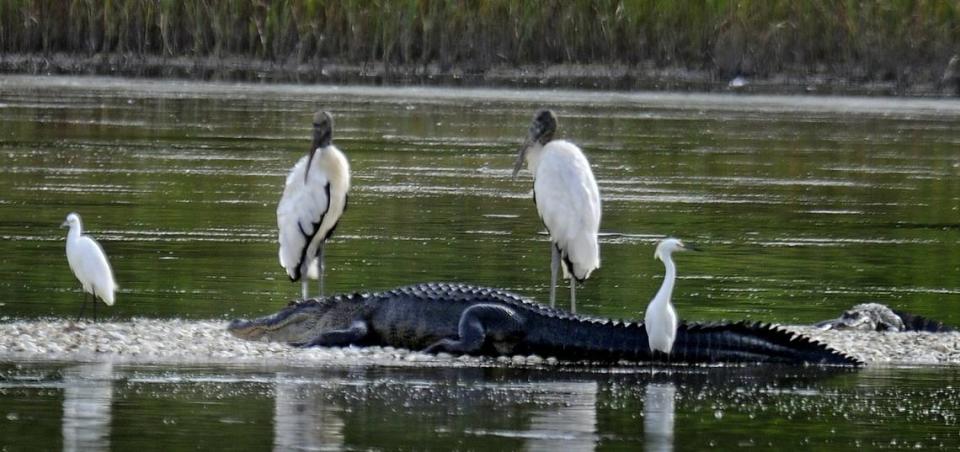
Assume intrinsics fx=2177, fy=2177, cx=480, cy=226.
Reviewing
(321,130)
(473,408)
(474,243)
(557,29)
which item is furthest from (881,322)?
(557,29)

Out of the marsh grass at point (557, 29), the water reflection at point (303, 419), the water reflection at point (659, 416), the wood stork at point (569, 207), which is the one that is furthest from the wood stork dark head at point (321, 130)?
the marsh grass at point (557, 29)

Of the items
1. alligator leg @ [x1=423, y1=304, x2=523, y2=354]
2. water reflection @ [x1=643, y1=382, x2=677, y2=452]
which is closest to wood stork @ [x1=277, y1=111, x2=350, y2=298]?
alligator leg @ [x1=423, y1=304, x2=523, y2=354]

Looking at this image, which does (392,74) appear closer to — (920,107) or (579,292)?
(920,107)

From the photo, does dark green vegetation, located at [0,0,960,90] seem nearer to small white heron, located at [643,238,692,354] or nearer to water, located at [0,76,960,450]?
water, located at [0,76,960,450]

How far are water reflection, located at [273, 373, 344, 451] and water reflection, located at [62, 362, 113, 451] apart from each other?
0.69m

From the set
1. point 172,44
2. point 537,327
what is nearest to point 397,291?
point 537,327

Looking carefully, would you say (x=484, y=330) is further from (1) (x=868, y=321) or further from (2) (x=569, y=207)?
(1) (x=868, y=321)

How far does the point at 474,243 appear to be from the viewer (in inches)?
669

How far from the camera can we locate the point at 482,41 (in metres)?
40.6

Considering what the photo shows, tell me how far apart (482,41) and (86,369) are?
30558mm

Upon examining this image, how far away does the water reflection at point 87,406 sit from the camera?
Result: 8.34 meters

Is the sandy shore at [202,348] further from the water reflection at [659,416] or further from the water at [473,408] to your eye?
the water reflection at [659,416]

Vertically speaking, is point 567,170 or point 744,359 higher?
point 567,170

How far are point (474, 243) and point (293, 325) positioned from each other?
17.2 ft
